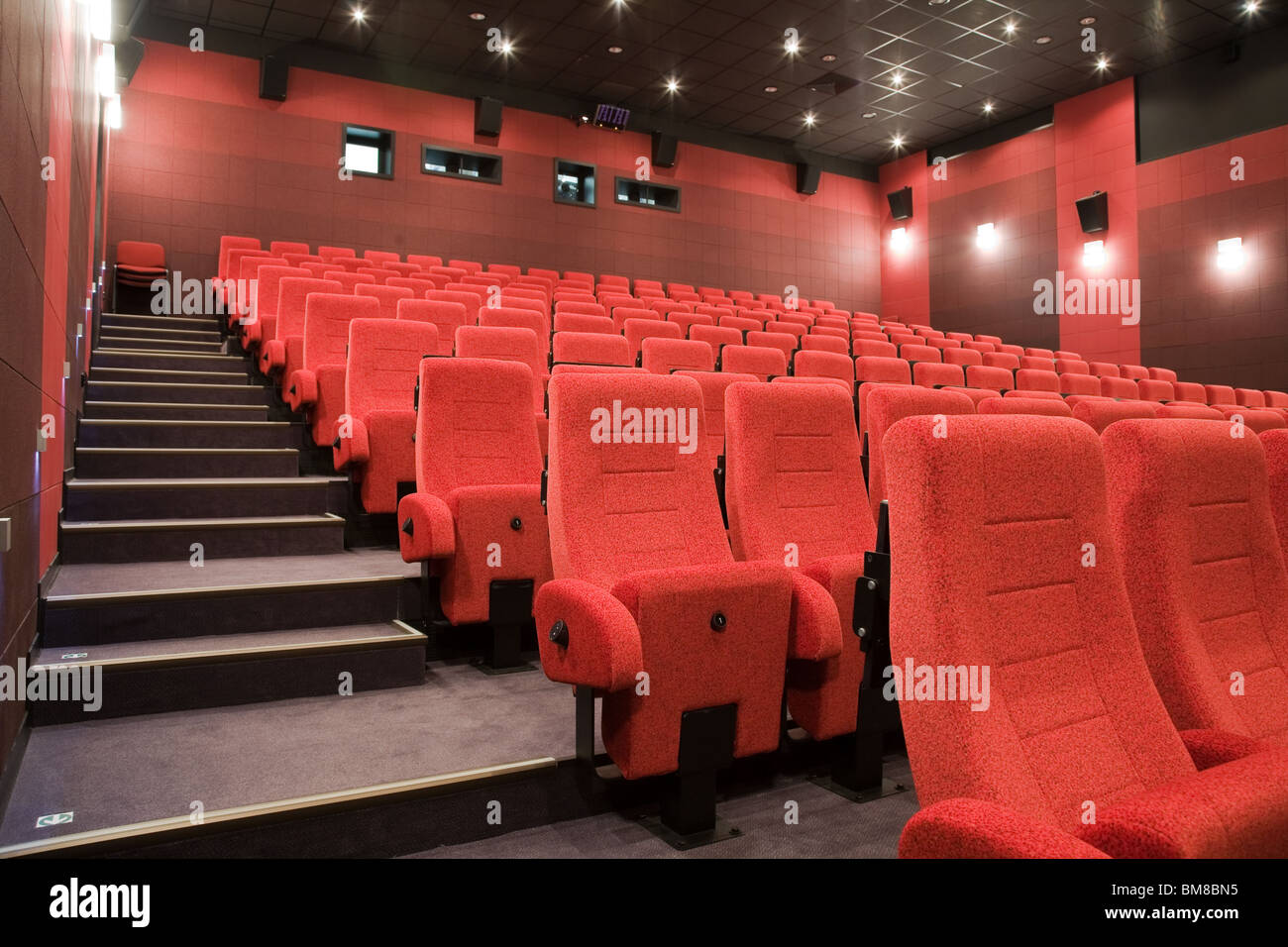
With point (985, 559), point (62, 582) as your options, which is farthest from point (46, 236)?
point (985, 559)

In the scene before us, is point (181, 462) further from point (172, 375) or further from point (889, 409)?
point (889, 409)

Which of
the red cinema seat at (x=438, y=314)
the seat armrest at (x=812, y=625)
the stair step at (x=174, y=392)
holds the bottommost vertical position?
the seat armrest at (x=812, y=625)

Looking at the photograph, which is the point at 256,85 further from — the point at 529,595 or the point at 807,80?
the point at 529,595

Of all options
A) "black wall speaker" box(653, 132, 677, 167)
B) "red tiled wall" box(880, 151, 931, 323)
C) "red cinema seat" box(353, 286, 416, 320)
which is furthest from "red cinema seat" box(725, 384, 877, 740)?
"red tiled wall" box(880, 151, 931, 323)

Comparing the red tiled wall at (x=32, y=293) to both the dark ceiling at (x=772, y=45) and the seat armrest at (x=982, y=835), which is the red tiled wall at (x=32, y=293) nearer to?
the seat armrest at (x=982, y=835)

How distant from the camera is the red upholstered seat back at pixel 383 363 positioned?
1315mm

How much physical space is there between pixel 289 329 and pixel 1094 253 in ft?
A: 11.3

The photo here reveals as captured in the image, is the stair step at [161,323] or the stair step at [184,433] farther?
the stair step at [161,323]

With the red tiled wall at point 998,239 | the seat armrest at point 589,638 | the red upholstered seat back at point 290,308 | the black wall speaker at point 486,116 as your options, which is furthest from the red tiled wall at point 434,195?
the seat armrest at point 589,638

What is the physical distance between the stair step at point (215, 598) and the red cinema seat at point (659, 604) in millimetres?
304

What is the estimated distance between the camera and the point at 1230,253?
11.0 feet

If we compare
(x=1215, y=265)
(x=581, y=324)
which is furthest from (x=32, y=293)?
(x=1215, y=265)

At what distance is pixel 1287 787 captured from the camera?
1.27ft

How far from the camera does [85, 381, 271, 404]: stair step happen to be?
4.98 ft
